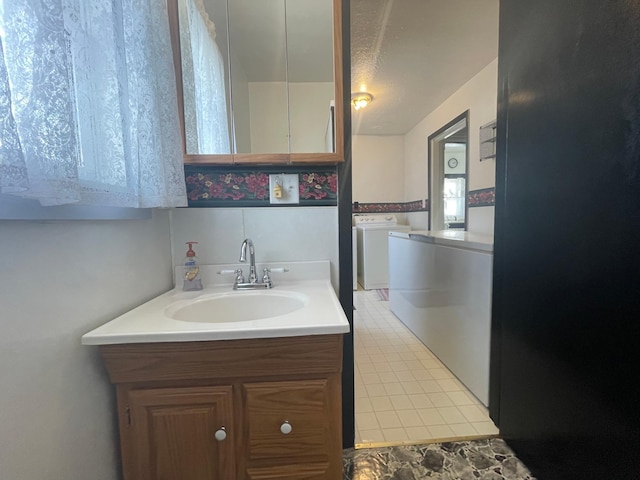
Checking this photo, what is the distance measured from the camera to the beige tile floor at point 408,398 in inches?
52.4

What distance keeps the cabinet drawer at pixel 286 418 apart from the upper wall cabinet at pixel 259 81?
83 cm

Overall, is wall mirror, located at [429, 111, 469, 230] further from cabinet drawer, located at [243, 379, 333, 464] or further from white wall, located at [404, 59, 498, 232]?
cabinet drawer, located at [243, 379, 333, 464]

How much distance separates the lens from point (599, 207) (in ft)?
2.60

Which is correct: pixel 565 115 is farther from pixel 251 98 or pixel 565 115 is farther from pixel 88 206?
pixel 88 206

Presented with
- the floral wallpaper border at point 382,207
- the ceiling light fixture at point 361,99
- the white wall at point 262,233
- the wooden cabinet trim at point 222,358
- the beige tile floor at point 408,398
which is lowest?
the beige tile floor at point 408,398

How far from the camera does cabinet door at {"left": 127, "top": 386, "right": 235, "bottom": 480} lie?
0.73m

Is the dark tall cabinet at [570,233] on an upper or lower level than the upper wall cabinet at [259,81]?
lower

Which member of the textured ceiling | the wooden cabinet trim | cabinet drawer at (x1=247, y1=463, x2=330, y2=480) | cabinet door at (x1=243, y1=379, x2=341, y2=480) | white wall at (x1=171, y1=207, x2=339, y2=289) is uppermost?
the textured ceiling

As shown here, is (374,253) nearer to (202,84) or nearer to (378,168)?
(378,168)

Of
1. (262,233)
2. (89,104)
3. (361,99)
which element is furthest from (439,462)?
(361,99)

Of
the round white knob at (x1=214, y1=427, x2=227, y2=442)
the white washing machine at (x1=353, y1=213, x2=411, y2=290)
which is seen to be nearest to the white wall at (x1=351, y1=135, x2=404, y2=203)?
the white washing machine at (x1=353, y1=213, x2=411, y2=290)

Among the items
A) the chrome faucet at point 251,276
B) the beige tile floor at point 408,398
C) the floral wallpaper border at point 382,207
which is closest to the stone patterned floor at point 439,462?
the beige tile floor at point 408,398

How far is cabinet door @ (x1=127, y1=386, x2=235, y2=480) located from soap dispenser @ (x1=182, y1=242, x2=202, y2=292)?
16.9 inches

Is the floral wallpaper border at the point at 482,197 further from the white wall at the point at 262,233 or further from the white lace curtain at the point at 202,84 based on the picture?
the white lace curtain at the point at 202,84
